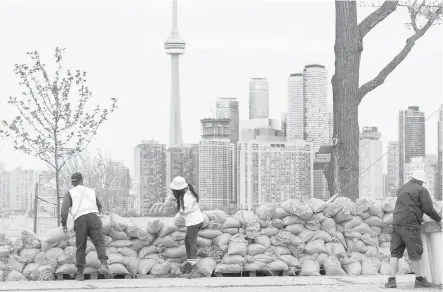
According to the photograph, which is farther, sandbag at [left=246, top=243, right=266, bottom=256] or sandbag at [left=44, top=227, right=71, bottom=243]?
sandbag at [left=246, top=243, right=266, bottom=256]

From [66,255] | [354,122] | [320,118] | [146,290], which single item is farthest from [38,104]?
[320,118]

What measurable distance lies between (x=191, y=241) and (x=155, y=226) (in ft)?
2.09

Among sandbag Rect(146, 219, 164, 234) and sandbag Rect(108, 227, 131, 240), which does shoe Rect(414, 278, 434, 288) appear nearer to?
sandbag Rect(146, 219, 164, 234)

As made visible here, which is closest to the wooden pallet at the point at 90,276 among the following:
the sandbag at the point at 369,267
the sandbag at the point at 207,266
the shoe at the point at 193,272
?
the shoe at the point at 193,272

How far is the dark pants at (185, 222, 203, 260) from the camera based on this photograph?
40.1ft

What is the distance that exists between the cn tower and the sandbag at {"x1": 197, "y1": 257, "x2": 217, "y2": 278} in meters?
128

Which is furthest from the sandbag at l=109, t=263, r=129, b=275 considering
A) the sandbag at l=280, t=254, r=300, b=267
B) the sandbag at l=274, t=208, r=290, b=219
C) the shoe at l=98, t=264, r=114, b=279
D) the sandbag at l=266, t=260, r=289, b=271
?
the sandbag at l=274, t=208, r=290, b=219

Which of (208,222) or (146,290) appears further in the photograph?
(208,222)

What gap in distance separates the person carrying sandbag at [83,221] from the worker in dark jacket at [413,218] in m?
3.65

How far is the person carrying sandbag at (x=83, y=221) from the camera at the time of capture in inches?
465

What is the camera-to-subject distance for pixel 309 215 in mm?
13055

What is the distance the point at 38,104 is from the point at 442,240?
12.0m

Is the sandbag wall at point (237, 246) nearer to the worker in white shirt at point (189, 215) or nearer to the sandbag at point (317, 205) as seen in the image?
the sandbag at point (317, 205)

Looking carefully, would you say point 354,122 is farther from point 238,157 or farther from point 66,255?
point 238,157
